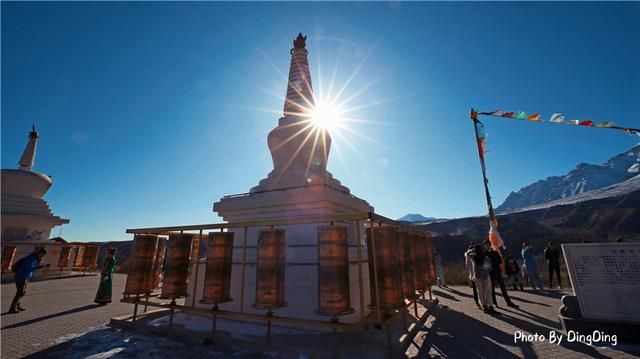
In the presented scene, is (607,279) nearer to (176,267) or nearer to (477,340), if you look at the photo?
(477,340)

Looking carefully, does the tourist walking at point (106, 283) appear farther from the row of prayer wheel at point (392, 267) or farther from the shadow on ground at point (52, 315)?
the row of prayer wheel at point (392, 267)

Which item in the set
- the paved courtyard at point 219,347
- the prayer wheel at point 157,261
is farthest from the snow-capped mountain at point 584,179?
the prayer wheel at point 157,261

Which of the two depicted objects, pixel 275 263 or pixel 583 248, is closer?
pixel 275 263

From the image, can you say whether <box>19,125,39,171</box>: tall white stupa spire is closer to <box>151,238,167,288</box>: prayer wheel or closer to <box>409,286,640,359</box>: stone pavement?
<box>151,238,167,288</box>: prayer wheel

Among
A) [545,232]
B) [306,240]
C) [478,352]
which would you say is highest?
[545,232]

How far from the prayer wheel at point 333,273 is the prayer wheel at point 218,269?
1.95m

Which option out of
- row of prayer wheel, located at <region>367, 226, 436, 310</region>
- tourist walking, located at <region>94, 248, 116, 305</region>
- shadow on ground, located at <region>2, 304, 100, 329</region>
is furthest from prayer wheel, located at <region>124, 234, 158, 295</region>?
row of prayer wheel, located at <region>367, 226, 436, 310</region>

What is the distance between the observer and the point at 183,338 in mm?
5207

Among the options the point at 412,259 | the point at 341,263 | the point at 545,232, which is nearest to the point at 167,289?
the point at 341,263

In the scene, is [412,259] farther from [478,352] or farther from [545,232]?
[545,232]

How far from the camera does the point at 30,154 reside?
65.4ft

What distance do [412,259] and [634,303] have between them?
3707 millimetres

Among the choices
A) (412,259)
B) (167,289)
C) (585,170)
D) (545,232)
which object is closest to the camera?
(167,289)

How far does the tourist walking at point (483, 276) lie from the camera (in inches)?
278
